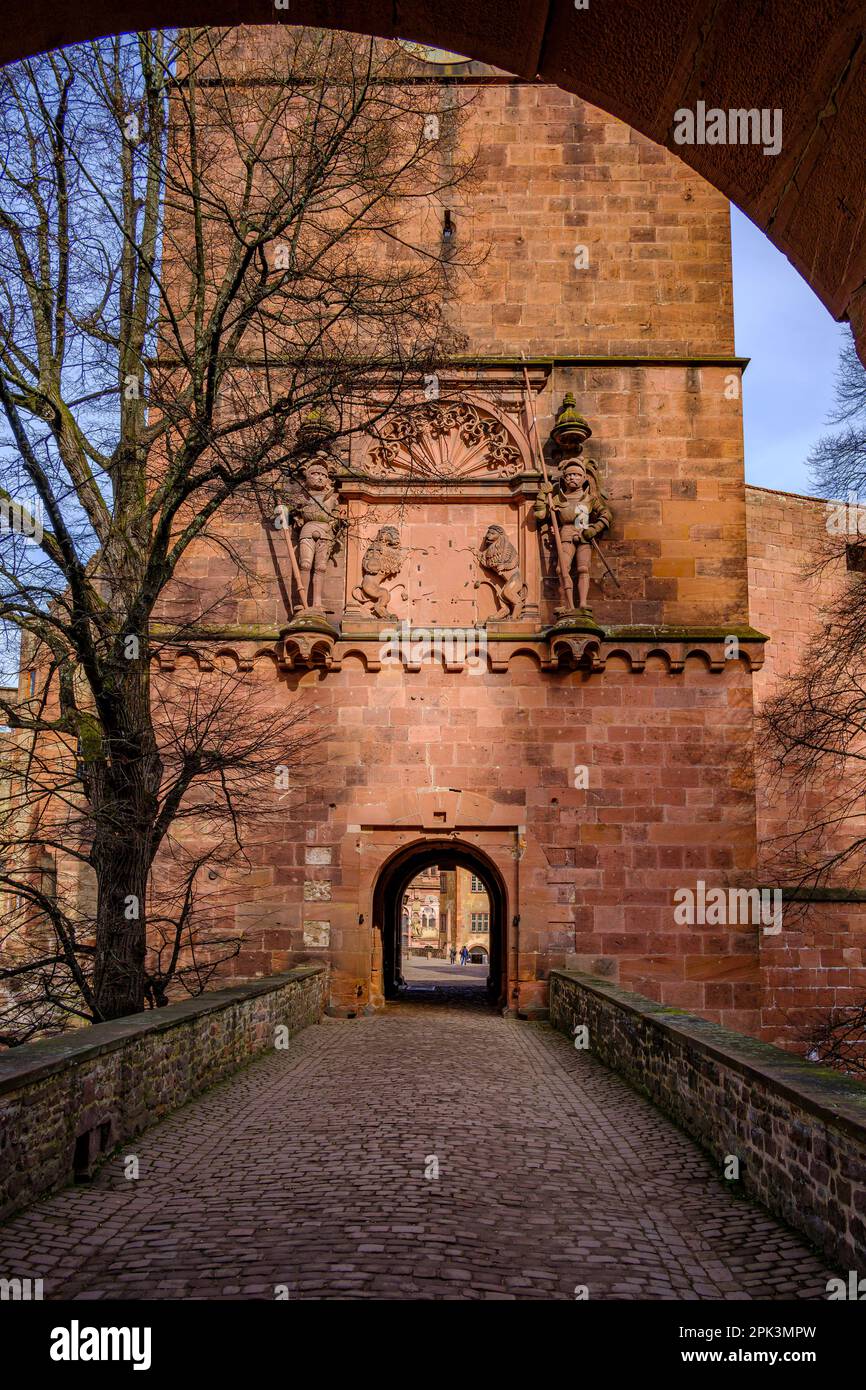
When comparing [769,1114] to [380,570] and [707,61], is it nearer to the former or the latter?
[707,61]

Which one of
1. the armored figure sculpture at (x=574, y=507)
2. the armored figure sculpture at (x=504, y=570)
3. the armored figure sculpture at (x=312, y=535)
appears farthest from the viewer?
the armored figure sculpture at (x=504, y=570)

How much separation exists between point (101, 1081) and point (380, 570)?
8.37m

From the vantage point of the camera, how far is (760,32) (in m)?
1.86

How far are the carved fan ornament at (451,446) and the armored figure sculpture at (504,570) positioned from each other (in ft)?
2.90

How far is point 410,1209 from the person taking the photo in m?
4.27

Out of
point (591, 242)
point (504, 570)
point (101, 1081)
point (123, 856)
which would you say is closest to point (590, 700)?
point (504, 570)

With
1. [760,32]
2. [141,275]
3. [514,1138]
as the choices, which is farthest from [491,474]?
[760,32]

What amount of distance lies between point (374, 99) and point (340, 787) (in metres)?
7.32

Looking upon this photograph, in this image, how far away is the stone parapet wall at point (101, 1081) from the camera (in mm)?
4227

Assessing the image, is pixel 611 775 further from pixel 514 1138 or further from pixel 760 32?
pixel 760 32

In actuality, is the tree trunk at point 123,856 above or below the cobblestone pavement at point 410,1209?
above

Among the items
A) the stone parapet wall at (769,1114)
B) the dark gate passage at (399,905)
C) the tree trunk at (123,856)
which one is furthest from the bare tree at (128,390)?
the dark gate passage at (399,905)

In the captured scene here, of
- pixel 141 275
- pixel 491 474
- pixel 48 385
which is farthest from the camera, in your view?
pixel 491 474

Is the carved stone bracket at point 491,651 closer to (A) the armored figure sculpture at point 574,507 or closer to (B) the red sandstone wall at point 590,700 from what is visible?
(B) the red sandstone wall at point 590,700
